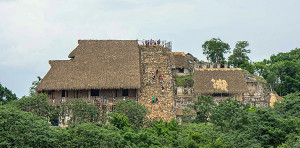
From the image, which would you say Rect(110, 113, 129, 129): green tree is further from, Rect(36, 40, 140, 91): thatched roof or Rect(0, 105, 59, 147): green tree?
Rect(0, 105, 59, 147): green tree

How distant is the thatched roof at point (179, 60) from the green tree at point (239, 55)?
5.38 meters

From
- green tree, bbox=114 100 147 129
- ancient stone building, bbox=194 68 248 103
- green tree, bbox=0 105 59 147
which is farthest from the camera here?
ancient stone building, bbox=194 68 248 103

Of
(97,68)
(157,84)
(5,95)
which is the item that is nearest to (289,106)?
(157,84)

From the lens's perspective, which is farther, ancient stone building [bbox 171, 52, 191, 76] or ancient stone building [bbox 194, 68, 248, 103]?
ancient stone building [bbox 171, 52, 191, 76]

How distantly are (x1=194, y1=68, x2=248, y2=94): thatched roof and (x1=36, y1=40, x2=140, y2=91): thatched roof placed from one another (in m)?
7.54

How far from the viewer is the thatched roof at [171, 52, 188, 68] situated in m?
49.3

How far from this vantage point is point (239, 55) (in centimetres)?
5216

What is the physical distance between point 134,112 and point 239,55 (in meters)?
24.0

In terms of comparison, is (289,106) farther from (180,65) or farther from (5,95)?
(5,95)

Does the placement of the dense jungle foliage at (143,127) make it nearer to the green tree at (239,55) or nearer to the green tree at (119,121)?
the green tree at (119,121)

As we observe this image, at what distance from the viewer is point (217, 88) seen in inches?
1614

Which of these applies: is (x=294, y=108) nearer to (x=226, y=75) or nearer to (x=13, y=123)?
(x=226, y=75)

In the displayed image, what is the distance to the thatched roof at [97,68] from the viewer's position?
111 ft

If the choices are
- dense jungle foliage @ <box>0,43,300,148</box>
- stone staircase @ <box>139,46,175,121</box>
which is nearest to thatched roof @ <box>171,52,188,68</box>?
stone staircase @ <box>139,46,175,121</box>
